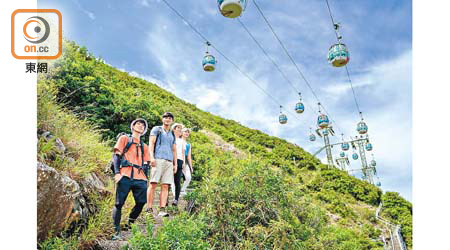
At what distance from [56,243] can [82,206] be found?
0.72m

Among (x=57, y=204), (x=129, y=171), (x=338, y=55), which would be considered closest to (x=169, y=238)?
(x=129, y=171)

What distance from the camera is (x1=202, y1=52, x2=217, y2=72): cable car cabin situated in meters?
5.96

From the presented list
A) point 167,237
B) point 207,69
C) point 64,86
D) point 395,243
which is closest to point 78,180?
point 167,237

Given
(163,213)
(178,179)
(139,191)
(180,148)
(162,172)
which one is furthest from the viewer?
(180,148)

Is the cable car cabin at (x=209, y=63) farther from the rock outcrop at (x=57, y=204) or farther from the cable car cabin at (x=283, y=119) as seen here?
the cable car cabin at (x=283, y=119)

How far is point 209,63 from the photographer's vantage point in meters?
5.97

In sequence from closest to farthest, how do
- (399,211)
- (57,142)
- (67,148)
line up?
(57,142) < (67,148) < (399,211)

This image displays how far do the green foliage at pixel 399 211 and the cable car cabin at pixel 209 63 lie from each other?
10933 mm

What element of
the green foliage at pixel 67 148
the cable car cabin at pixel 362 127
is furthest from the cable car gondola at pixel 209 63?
the cable car cabin at pixel 362 127

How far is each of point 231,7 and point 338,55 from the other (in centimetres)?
248

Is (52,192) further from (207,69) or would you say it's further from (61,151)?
(207,69)

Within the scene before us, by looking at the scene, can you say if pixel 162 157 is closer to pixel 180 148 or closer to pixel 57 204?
pixel 180 148

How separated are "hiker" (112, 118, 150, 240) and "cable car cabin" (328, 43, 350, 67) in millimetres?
3558

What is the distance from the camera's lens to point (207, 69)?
5.99 m
